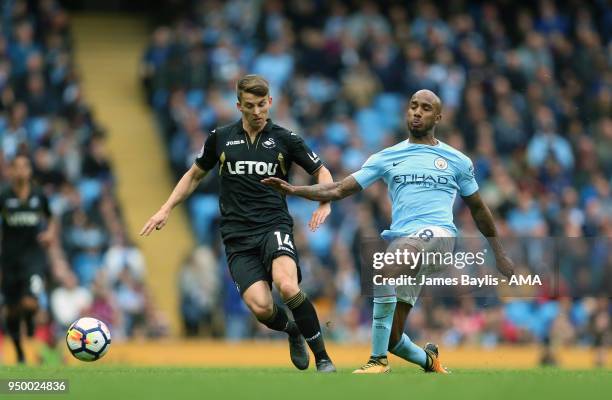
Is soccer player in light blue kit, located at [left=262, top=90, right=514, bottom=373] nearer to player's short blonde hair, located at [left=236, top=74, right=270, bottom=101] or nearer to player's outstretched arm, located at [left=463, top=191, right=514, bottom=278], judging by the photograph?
player's outstretched arm, located at [left=463, top=191, right=514, bottom=278]

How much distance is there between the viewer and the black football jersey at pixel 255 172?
1110 cm

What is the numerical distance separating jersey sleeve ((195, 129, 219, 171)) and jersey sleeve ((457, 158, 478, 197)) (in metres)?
2.00

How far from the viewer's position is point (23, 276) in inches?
599

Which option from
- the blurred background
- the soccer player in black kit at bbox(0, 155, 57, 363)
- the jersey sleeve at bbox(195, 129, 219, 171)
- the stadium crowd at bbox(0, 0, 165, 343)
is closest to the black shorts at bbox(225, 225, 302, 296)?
the jersey sleeve at bbox(195, 129, 219, 171)

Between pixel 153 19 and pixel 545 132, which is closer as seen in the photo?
pixel 545 132

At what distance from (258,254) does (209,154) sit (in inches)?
37.8

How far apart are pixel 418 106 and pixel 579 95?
13.5 metres

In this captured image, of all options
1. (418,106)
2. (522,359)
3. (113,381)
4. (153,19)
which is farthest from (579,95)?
(113,381)

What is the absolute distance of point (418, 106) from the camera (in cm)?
1081

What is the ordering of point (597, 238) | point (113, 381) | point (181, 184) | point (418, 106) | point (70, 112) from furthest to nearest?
point (70, 112) < point (597, 238) < point (181, 184) < point (418, 106) < point (113, 381)

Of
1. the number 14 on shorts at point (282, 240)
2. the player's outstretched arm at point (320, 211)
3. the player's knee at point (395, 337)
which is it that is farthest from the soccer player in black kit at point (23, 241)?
the player's knee at point (395, 337)

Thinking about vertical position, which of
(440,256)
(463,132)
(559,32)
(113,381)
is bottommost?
(113,381)

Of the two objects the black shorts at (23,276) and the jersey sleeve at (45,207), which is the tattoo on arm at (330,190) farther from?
the black shorts at (23,276)

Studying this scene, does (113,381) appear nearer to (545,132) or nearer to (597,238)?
(597,238)
